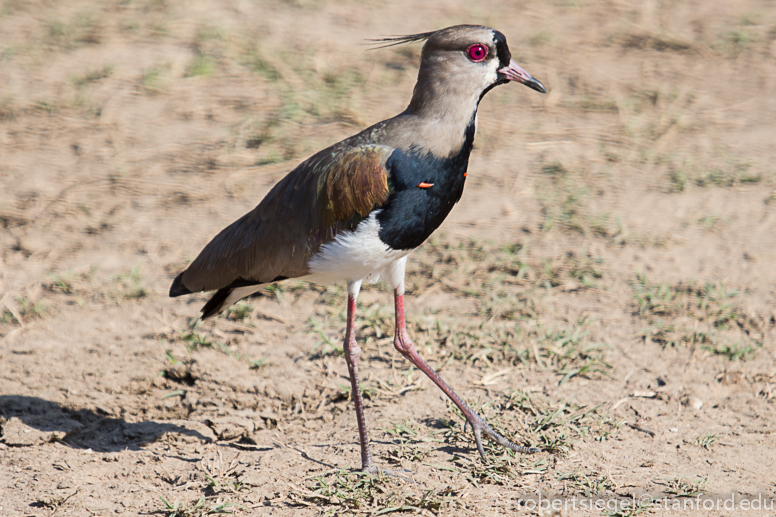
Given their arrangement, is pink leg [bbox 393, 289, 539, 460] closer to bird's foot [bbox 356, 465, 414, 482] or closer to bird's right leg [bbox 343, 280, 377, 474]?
bird's right leg [bbox 343, 280, 377, 474]

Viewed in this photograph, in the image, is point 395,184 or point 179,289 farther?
point 179,289

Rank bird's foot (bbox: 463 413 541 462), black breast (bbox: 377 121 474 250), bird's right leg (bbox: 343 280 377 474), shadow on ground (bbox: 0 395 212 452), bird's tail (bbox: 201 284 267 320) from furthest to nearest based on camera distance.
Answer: bird's tail (bbox: 201 284 267 320)
shadow on ground (bbox: 0 395 212 452)
bird's foot (bbox: 463 413 541 462)
bird's right leg (bbox: 343 280 377 474)
black breast (bbox: 377 121 474 250)

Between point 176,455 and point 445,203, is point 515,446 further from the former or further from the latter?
point 176,455

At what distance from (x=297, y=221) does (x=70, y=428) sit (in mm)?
1634

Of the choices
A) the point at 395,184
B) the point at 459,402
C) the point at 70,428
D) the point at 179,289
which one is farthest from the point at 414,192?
the point at 70,428

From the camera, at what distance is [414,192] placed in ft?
11.1

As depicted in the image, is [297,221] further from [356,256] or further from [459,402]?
[459,402]

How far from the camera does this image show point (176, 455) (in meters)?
3.77

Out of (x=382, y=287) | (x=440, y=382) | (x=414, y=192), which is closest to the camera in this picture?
(x=414, y=192)

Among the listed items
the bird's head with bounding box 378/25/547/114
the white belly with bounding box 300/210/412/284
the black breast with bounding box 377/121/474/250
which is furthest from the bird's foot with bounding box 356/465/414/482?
the bird's head with bounding box 378/25/547/114

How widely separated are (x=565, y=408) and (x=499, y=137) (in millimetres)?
3622

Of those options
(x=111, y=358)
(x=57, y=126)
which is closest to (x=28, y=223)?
(x=57, y=126)

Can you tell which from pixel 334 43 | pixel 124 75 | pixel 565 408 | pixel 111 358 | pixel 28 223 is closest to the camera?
pixel 565 408

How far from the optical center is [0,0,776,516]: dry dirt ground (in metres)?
3.59
